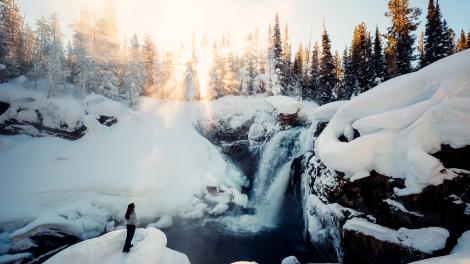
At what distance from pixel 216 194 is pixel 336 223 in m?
14.9

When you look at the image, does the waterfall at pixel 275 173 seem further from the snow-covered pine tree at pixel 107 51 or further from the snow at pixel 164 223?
the snow-covered pine tree at pixel 107 51

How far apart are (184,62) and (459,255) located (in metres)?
51.7

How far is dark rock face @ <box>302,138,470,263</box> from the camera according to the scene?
7504 mm

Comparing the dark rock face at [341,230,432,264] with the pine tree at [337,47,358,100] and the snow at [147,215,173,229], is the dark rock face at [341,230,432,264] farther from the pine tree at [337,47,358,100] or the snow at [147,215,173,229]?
the pine tree at [337,47,358,100]

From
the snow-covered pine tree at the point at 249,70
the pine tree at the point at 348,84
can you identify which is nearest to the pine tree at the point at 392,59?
the pine tree at the point at 348,84

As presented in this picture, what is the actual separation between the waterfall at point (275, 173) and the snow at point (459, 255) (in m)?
13.5

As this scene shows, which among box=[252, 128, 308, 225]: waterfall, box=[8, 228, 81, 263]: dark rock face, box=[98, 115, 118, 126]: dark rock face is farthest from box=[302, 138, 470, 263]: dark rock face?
box=[98, 115, 118, 126]: dark rock face

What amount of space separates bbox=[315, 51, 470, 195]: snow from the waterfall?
33.1 feet

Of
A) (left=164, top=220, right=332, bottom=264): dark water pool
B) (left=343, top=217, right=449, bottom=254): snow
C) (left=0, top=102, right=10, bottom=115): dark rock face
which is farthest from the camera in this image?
(left=0, top=102, right=10, bottom=115): dark rock face

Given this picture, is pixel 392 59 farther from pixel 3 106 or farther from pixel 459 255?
pixel 3 106

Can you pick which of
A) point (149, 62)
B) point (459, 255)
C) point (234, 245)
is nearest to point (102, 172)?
point (234, 245)

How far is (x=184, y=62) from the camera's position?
5172cm

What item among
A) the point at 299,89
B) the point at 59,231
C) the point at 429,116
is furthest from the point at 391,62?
the point at 59,231

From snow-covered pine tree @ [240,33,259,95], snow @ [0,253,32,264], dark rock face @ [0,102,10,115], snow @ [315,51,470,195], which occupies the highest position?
snow-covered pine tree @ [240,33,259,95]
